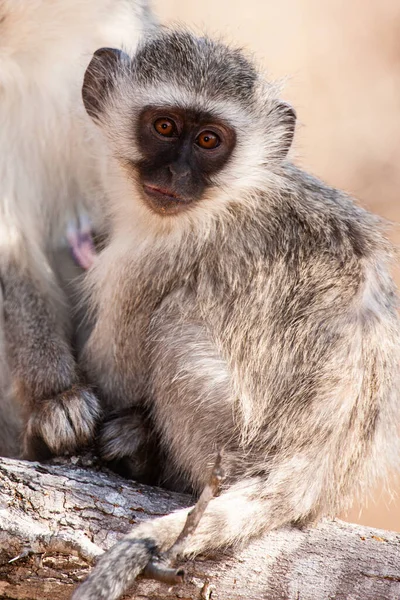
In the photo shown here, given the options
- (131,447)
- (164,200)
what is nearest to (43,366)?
(131,447)

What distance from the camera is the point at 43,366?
3633 millimetres

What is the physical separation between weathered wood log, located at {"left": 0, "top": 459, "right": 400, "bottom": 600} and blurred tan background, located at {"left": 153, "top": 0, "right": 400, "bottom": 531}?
4361 millimetres

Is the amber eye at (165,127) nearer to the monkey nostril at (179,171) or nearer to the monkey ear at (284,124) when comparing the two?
the monkey nostril at (179,171)

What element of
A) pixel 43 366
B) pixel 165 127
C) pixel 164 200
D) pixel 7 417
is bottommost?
pixel 7 417

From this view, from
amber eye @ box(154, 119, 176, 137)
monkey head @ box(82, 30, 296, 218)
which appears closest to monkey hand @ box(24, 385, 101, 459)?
monkey head @ box(82, 30, 296, 218)

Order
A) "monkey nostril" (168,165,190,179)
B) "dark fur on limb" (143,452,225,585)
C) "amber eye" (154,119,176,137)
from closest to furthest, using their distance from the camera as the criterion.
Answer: "dark fur on limb" (143,452,225,585), "monkey nostril" (168,165,190,179), "amber eye" (154,119,176,137)

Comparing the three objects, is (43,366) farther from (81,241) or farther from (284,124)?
(284,124)

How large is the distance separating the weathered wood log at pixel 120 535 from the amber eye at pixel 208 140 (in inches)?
49.5

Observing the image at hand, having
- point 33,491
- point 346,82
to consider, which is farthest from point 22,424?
point 346,82

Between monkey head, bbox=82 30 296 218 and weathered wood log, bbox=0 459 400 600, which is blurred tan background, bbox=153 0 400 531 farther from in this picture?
weathered wood log, bbox=0 459 400 600

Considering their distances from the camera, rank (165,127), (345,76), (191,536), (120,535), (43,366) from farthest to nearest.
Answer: (345,76) → (43,366) → (165,127) → (120,535) → (191,536)

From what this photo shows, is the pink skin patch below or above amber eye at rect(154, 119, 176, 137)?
below

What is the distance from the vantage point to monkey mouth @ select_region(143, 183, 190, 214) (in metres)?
3.23

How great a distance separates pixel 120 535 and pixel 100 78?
5.86ft
